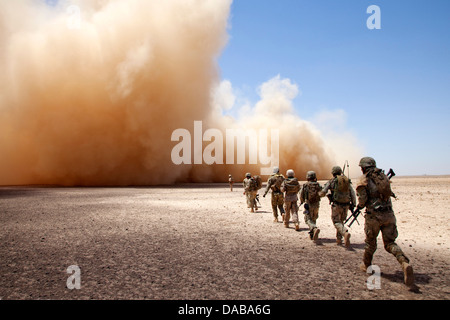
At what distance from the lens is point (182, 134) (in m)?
36.8

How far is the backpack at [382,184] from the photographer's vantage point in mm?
4621

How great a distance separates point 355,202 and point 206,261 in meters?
3.70

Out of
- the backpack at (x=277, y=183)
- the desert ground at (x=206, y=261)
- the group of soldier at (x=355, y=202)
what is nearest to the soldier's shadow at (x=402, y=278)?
the desert ground at (x=206, y=261)

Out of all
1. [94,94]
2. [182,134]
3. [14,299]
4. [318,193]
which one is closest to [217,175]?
[182,134]

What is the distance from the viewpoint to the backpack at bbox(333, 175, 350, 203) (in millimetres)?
6648

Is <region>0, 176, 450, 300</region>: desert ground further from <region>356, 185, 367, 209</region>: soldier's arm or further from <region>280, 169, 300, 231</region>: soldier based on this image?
<region>356, 185, 367, 209</region>: soldier's arm

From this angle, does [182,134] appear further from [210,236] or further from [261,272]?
[261,272]

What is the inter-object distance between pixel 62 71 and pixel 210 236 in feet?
108

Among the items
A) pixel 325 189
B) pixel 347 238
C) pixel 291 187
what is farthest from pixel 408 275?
pixel 291 187

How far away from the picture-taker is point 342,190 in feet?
21.9

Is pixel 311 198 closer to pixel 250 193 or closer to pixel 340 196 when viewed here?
pixel 340 196

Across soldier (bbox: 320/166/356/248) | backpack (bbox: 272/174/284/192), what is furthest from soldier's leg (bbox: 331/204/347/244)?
backpack (bbox: 272/174/284/192)

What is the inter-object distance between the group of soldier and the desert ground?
1.21ft

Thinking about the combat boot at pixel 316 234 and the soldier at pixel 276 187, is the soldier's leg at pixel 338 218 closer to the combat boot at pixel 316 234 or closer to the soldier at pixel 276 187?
the combat boot at pixel 316 234
